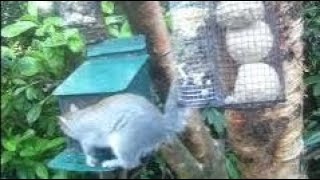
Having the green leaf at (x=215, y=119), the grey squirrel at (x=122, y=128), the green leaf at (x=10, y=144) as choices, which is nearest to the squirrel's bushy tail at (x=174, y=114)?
the grey squirrel at (x=122, y=128)

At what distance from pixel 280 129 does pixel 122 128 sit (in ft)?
3.16

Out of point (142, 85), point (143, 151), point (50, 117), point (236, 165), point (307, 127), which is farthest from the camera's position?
point (307, 127)

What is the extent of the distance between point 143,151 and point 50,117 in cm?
68

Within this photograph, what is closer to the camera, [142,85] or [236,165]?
[142,85]

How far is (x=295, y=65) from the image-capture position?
2.93 meters

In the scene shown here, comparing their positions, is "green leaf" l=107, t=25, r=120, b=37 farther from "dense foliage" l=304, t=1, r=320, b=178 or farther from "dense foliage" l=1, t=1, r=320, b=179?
"dense foliage" l=304, t=1, r=320, b=178

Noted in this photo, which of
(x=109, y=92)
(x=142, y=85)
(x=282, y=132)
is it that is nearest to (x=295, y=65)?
(x=282, y=132)

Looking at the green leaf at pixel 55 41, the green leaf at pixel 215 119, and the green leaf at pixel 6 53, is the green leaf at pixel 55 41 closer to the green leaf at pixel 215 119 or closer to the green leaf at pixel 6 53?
the green leaf at pixel 6 53

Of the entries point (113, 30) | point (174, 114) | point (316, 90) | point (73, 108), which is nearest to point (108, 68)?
point (73, 108)

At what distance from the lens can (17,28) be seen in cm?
291

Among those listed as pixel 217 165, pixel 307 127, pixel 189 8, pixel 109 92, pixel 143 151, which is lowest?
pixel 307 127

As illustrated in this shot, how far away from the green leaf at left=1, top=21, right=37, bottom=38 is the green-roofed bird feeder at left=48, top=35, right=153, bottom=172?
415 millimetres

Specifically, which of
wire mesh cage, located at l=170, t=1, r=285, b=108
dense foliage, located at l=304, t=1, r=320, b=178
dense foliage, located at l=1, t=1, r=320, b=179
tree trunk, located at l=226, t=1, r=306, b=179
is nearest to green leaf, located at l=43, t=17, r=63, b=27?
dense foliage, located at l=1, t=1, r=320, b=179

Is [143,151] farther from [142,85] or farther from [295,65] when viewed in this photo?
[295,65]
